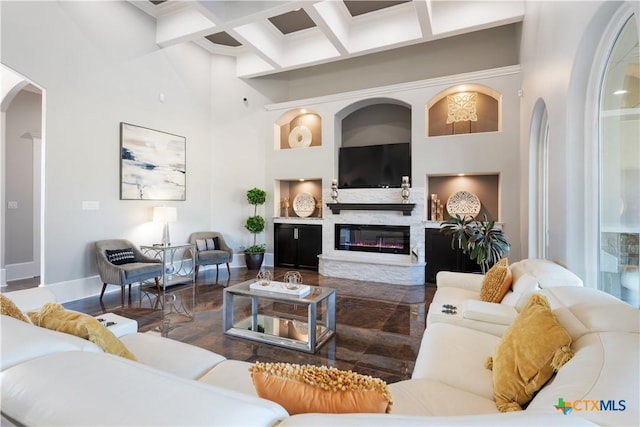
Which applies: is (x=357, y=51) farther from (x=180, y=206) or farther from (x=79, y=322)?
(x=79, y=322)

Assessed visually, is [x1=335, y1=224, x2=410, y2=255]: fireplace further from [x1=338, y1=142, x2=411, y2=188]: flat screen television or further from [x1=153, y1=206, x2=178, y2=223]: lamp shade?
[x1=153, y1=206, x2=178, y2=223]: lamp shade

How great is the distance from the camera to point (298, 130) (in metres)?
7.02

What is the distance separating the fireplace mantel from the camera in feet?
18.0

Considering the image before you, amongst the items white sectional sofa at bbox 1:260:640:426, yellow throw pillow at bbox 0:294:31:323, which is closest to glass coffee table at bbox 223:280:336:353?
white sectional sofa at bbox 1:260:640:426

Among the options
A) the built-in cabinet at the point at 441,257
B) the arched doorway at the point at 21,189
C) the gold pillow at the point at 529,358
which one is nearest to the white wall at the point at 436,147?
the built-in cabinet at the point at 441,257

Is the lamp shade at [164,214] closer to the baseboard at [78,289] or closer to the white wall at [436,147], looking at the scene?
the baseboard at [78,289]

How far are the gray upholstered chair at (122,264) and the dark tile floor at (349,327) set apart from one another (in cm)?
31

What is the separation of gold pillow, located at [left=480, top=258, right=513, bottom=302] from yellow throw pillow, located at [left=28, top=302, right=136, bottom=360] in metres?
2.56

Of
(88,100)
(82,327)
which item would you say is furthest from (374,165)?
(82,327)

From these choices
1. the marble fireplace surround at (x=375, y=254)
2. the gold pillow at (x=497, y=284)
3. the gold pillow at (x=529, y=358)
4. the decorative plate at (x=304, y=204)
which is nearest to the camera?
the gold pillow at (x=529, y=358)

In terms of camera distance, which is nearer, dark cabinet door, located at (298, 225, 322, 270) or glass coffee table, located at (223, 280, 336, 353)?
glass coffee table, located at (223, 280, 336, 353)

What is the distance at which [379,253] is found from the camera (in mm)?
5785

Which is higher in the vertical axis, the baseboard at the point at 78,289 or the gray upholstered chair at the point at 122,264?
the gray upholstered chair at the point at 122,264

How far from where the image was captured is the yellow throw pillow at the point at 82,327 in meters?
1.29
